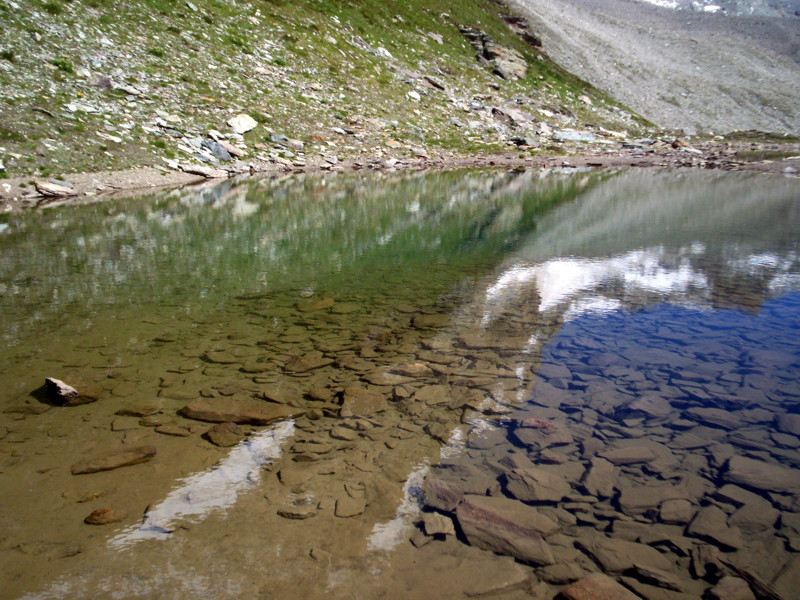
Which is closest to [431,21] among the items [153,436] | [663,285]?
[663,285]

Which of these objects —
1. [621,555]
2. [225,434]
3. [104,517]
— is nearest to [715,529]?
[621,555]

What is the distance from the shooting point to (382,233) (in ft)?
52.9

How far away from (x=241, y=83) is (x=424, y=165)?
15188mm

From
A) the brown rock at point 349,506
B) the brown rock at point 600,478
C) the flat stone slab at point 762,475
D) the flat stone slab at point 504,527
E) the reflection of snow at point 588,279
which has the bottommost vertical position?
the brown rock at point 349,506

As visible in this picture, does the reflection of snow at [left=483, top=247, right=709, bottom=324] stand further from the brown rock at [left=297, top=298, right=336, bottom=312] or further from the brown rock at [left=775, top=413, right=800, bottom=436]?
the brown rock at [left=775, top=413, right=800, bottom=436]

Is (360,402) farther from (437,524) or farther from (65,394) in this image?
(65,394)

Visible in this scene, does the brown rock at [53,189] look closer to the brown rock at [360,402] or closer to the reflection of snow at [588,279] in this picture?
the reflection of snow at [588,279]

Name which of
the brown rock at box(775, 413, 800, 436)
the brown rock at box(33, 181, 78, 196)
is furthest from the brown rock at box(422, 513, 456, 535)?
the brown rock at box(33, 181, 78, 196)

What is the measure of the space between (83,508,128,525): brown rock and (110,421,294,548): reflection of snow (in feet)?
0.59

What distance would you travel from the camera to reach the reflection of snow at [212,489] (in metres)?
3.88

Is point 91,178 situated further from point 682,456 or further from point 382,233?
point 682,456

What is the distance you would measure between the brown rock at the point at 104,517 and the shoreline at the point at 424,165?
20067 millimetres

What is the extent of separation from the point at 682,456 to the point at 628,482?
0.78 meters

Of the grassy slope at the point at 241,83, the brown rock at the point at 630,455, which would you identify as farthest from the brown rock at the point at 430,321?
the grassy slope at the point at 241,83
